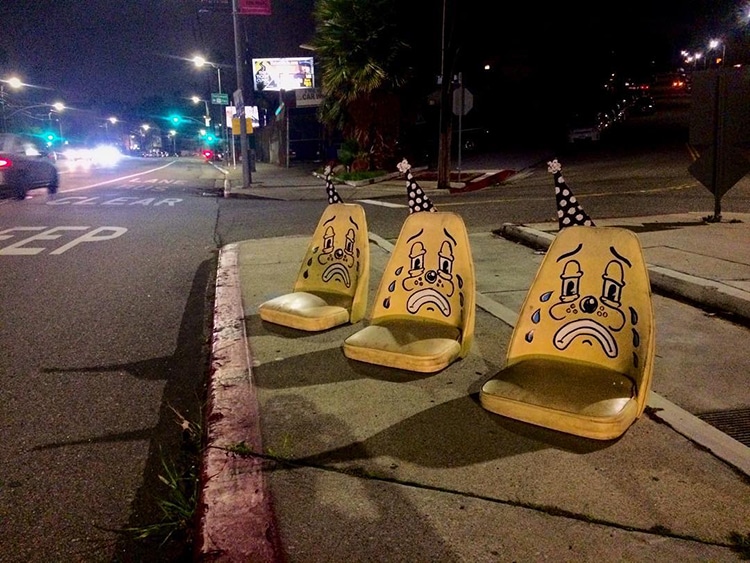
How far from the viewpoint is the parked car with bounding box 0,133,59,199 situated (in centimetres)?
1725

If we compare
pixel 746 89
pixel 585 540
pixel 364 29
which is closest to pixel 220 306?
pixel 585 540

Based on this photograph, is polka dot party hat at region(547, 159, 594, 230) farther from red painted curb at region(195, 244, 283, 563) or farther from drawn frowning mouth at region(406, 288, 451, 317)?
red painted curb at region(195, 244, 283, 563)

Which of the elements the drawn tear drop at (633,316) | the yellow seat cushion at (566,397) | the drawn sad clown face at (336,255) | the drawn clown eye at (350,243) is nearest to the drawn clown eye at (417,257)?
the drawn sad clown face at (336,255)

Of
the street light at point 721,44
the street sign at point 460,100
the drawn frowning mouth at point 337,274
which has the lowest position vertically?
the drawn frowning mouth at point 337,274

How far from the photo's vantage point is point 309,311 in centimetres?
518

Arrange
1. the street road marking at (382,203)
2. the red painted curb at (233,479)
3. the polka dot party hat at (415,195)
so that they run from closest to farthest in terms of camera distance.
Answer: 1. the red painted curb at (233,479)
2. the polka dot party hat at (415,195)
3. the street road marking at (382,203)

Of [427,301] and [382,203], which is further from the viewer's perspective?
[382,203]

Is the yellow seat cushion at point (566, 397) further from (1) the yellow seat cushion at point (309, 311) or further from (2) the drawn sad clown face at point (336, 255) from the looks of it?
(2) the drawn sad clown face at point (336, 255)

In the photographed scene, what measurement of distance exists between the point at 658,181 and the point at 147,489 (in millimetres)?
18329

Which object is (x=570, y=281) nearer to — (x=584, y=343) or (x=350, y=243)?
(x=584, y=343)

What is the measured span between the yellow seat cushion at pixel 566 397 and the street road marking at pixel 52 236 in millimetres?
8156

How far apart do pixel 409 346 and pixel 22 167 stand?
17495 mm

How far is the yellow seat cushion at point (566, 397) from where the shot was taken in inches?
127

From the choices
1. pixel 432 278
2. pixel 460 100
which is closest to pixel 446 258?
pixel 432 278
